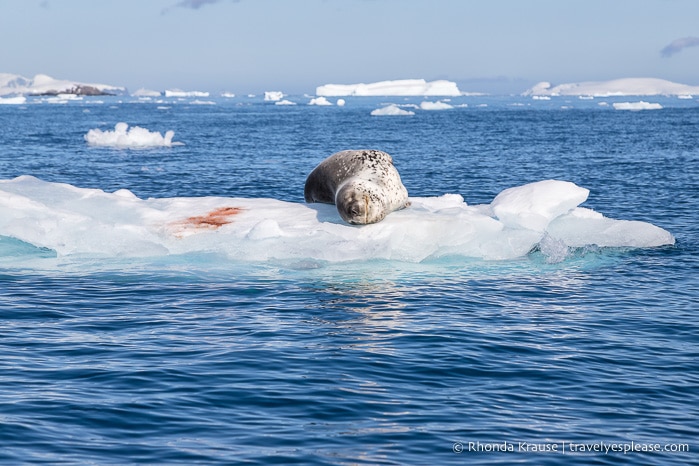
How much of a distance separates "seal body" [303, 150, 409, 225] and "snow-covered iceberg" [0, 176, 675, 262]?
0.79ft

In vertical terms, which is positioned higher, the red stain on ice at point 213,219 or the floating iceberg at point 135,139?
the floating iceberg at point 135,139

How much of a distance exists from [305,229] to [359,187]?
1.21m

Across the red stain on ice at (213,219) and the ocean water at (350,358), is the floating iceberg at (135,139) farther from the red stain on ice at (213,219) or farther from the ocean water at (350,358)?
the ocean water at (350,358)

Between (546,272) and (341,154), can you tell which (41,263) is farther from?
(546,272)

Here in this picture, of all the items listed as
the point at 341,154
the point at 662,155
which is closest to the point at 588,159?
the point at 662,155

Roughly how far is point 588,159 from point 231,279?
29986 mm

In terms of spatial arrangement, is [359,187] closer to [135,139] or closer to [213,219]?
[213,219]

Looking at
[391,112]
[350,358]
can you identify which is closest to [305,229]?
[350,358]

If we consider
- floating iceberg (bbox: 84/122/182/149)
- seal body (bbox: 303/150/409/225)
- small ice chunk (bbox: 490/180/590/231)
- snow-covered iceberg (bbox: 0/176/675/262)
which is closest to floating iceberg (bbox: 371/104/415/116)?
floating iceberg (bbox: 84/122/182/149)

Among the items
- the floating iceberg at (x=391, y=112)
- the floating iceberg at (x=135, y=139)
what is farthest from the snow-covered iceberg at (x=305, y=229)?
the floating iceberg at (x=391, y=112)

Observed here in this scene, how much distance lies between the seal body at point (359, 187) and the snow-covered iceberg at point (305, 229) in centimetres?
24

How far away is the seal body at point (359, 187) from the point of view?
16016 millimetres

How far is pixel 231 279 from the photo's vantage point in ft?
47.4

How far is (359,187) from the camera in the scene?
640 inches
